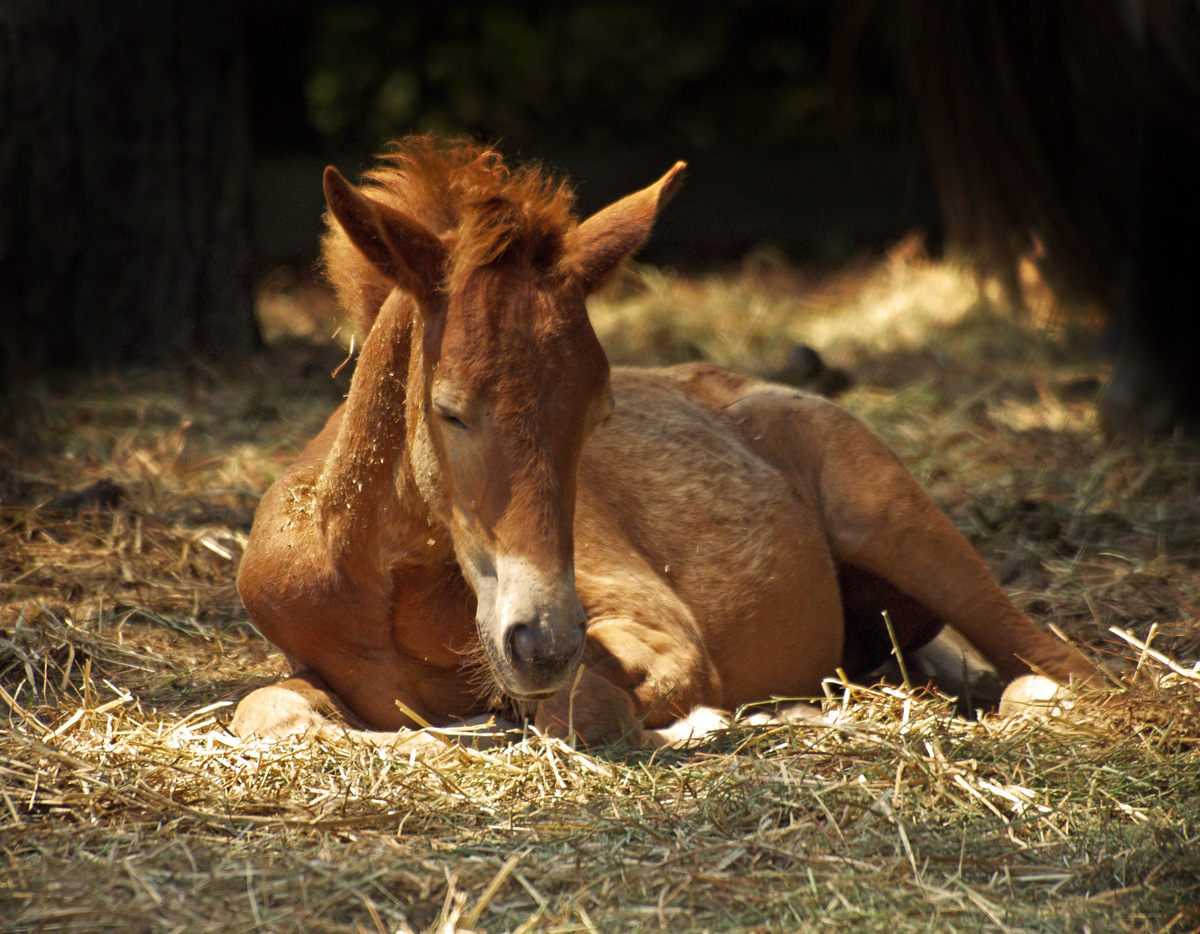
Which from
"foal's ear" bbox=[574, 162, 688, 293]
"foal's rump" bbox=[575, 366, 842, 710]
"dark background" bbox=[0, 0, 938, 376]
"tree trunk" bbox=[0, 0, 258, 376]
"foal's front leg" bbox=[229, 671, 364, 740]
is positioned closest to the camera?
"foal's ear" bbox=[574, 162, 688, 293]

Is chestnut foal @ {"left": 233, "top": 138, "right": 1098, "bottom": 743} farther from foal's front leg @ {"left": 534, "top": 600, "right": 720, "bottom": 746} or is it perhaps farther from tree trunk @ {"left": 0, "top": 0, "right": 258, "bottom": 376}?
tree trunk @ {"left": 0, "top": 0, "right": 258, "bottom": 376}

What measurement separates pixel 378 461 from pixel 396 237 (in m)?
0.50

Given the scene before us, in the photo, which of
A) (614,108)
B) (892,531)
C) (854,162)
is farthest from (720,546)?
(614,108)

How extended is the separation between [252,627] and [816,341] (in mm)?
4670

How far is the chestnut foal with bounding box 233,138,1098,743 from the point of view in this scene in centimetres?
232

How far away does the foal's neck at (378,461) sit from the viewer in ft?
8.47

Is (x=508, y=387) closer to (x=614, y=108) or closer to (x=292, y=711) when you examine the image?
(x=292, y=711)

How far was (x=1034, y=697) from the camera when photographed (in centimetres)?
316

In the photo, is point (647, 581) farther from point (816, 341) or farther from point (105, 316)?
point (816, 341)

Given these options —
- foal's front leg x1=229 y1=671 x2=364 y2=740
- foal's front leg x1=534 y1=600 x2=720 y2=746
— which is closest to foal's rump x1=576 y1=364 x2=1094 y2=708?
foal's front leg x1=534 y1=600 x2=720 y2=746

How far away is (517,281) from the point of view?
2406 millimetres

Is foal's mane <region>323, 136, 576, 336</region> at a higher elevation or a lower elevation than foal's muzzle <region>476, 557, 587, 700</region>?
higher

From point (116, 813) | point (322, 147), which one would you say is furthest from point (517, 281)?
point (322, 147)

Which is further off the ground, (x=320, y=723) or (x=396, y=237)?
(x=396, y=237)
